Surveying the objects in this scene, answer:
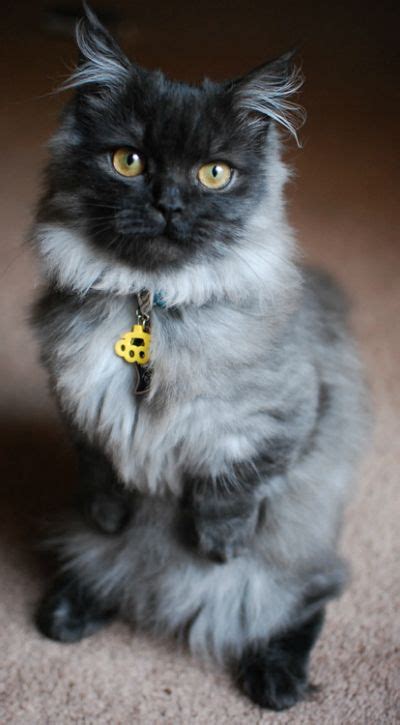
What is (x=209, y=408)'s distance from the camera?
130 cm

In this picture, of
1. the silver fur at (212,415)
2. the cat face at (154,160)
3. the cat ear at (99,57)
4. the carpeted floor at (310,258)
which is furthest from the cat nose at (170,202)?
the carpeted floor at (310,258)

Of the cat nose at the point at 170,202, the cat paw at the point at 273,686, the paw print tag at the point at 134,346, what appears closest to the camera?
the cat nose at the point at 170,202

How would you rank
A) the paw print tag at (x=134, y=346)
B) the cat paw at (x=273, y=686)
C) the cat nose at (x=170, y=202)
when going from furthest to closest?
the cat paw at (x=273, y=686)
the paw print tag at (x=134, y=346)
the cat nose at (x=170, y=202)

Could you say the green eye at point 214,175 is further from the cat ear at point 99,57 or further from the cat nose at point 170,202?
the cat ear at point 99,57

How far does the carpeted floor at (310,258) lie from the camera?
4.69 ft

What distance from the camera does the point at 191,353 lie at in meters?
1.31

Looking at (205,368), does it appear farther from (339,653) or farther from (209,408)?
(339,653)

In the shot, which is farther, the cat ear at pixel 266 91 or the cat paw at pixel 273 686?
the cat paw at pixel 273 686

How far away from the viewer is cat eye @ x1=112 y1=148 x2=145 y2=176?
125 cm

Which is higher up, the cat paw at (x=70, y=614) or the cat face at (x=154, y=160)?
the cat face at (x=154, y=160)

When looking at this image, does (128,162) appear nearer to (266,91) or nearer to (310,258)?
(266,91)

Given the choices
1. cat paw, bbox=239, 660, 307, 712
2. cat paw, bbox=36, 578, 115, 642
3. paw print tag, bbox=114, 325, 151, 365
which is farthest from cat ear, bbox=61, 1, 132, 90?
cat paw, bbox=239, 660, 307, 712

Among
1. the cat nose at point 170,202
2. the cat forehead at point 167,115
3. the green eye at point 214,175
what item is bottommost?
the cat nose at point 170,202

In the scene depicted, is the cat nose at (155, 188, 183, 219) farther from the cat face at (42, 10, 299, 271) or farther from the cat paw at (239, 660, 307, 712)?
the cat paw at (239, 660, 307, 712)
